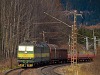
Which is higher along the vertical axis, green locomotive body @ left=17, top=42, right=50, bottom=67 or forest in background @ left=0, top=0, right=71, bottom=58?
forest in background @ left=0, top=0, right=71, bottom=58

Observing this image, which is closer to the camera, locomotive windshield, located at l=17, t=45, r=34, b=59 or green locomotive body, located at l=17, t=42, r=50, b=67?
green locomotive body, located at l=17, t=42, r=50, b=67

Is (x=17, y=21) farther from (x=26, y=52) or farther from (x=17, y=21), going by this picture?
(x=26, y=52)

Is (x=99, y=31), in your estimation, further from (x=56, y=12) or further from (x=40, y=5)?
(x=40, y=5)

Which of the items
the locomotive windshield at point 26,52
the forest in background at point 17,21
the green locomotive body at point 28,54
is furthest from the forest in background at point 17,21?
the locomotive windshield at point 26,52

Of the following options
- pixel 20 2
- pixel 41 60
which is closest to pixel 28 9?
pixel 20 2

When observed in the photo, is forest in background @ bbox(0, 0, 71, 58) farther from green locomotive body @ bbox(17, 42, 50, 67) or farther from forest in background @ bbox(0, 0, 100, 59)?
green locomotive body @ bbox(17, 42, 50, 67)

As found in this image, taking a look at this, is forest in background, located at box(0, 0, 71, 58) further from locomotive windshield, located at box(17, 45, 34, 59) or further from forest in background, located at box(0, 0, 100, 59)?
locomotive windshield, located at box(17, 45, 34, 59)

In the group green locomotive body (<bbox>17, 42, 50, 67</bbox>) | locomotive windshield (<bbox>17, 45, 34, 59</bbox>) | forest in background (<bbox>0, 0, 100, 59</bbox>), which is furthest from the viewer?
forest in background (<bbox>0, 0, 100, 59</bbox>)

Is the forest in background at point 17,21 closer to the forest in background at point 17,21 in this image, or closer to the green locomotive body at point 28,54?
the forest in background at point 17,21

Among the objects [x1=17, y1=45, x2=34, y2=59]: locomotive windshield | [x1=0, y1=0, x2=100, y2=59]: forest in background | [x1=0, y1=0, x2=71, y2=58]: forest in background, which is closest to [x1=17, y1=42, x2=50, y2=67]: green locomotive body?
[x1=17, y1=45, x2=34, y2=59]: locomotive windshield

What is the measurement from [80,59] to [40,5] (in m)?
12.7

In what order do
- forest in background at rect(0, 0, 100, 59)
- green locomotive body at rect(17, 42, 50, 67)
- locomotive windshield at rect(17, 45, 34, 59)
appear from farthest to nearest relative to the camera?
forest in background at rect(0, 0, 100, 59), locomotive windshield at rect(17, 45, 34, 59), green locomotive body at rect(17, 42, 50, 67)

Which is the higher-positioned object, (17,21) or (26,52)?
(17,21)

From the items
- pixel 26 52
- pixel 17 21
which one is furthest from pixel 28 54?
pixel 17 21
